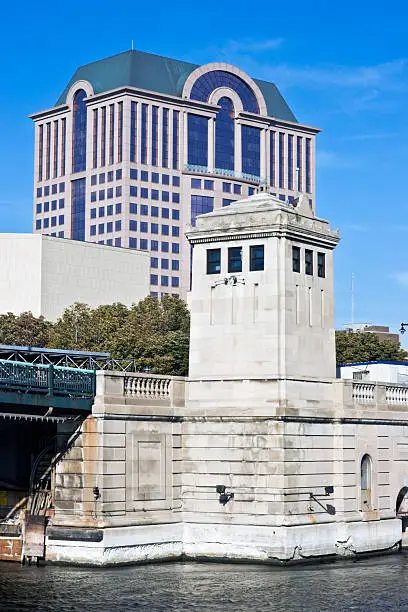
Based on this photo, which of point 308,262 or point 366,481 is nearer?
point 308,262

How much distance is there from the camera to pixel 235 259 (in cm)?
5619

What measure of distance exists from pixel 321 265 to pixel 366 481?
36.0 ft

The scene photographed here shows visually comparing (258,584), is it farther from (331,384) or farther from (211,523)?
(331,384)

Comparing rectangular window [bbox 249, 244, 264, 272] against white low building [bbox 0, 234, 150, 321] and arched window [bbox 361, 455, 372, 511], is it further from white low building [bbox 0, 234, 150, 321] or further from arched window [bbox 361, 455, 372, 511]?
white low building [bbox 0, 234, 150, 321]

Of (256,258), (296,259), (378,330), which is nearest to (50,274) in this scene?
(378,330)

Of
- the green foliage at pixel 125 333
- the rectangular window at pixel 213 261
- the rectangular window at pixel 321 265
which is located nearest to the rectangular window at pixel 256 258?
the rectangular window at pixel 213 261

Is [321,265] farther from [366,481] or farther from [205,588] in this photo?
[205,588]

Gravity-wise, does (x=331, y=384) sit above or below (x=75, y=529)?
above

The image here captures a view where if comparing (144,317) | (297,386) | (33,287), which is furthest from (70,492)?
(33,287)

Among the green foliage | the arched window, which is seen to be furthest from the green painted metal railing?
the green foliage

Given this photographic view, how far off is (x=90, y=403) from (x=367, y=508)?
15879mm

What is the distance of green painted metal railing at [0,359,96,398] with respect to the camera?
47.6 metres

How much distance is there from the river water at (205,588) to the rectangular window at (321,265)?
1405 centimetres

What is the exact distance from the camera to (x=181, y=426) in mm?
55719
